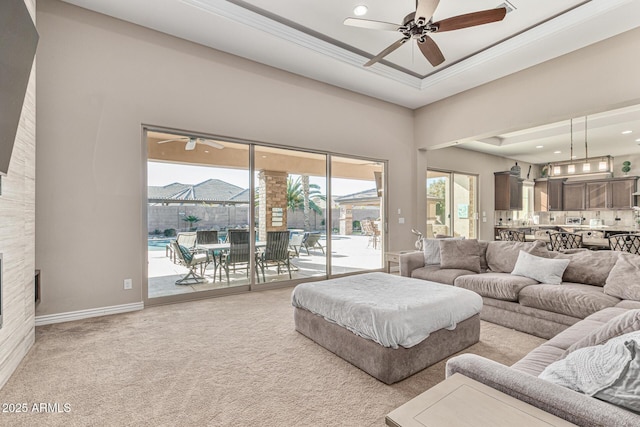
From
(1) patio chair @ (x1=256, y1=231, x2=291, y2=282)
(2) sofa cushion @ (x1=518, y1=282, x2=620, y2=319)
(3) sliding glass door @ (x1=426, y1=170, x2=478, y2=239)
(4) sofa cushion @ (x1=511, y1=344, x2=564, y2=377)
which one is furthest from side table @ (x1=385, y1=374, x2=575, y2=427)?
(3) sliding glass door @ (x1=426, y1=170, x2=478, y2=239)

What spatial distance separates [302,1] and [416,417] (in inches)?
162

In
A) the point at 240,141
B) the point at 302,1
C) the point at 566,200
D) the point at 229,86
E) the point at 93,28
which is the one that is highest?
the point at 302,1

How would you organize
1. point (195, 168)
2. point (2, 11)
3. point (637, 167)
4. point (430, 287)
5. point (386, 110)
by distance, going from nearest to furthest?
point (2, 11) < point (430, 287) < point (195, 168) < point (386, 110) < point (637, 167)

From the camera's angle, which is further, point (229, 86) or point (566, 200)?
point (566, 200)

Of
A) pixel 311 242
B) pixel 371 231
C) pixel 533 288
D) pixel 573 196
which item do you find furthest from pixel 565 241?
pixel 573 196

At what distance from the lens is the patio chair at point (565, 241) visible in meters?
4.87

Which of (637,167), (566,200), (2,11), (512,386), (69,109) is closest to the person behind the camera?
(512,386)

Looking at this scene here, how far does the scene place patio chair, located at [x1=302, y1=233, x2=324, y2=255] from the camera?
5535 mm

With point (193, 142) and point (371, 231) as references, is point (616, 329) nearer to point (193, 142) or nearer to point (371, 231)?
point (193, 142)

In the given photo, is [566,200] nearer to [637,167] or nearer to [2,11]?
[637,167]

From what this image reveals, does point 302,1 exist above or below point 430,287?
above

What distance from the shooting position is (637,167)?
30.1 ft

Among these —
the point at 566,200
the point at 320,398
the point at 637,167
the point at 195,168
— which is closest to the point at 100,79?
the point at 195,168

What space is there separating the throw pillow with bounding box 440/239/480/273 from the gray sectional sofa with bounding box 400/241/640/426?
0.04 ft
